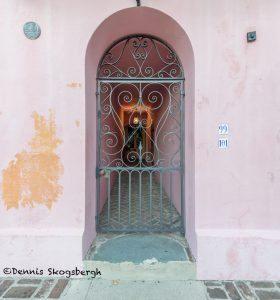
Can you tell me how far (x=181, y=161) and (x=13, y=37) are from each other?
2.98 meters

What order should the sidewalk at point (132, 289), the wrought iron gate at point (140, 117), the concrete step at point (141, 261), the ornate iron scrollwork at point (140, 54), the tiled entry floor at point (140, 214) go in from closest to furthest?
the sidewalk at point (132, 289) < the concrete step at point (141, 261) < the wrought iron gate at point (140, 117) < the ornate iron scrollwork at point (140, 54) < the tiled entry floor at point (140, 214)

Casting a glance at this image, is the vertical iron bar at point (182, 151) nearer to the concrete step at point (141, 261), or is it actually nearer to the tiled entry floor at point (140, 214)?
the tiled entry floor at point (140, 214)

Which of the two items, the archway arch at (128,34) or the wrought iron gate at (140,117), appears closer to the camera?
the archway arch at (128,34)

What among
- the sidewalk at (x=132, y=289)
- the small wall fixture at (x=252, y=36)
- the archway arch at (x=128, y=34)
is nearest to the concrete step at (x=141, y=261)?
the sidewalk at (x=132, y=289)

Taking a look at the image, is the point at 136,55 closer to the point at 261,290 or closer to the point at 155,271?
the point at 155,271

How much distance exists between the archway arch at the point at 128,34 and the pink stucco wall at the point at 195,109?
0.30 feet

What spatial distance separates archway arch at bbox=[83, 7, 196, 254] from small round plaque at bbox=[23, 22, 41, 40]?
0.70m

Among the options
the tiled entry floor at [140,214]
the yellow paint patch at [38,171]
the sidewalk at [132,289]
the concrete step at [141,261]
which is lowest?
the sidewalk at [132,289]

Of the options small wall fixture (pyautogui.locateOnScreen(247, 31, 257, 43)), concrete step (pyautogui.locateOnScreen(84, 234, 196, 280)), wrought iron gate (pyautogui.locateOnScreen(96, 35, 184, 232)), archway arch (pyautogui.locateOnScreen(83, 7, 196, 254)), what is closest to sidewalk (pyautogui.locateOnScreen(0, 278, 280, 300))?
concrete step (pyautogui.locateOnScreen(84, 234, 196, 280))

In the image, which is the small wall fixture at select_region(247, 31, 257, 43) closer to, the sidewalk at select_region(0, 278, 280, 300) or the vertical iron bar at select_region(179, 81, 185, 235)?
the vertical iron bar at select_region(179, 81, 185, 235)

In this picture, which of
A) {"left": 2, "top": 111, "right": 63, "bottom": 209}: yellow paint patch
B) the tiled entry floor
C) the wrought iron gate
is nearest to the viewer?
{"left": 2, "top": 111, "right": 63, "bottom": 209}: yellow paint patch

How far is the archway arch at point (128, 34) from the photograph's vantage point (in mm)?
3061

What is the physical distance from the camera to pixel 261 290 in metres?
2.64

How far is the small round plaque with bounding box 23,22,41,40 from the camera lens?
2.94m
